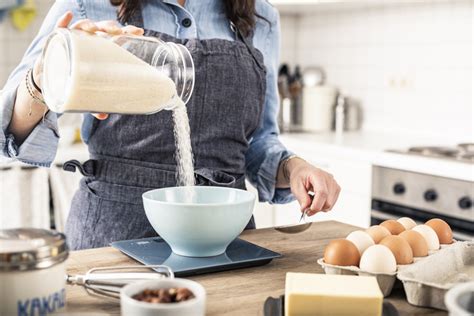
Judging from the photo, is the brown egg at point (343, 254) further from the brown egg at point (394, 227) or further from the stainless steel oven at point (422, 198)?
the stainless steel oven at point (422, 198)

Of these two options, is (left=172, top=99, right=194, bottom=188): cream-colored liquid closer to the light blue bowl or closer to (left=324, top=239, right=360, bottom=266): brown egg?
the light blue bowl

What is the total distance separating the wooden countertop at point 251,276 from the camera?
0.90m

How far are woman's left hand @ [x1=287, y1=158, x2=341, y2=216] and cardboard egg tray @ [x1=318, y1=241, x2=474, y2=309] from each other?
267mm

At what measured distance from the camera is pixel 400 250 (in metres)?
0.99

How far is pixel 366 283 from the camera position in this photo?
2.78ft

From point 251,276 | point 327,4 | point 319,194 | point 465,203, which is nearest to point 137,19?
point 319,194

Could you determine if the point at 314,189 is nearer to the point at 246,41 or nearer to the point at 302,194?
the point at 302,194

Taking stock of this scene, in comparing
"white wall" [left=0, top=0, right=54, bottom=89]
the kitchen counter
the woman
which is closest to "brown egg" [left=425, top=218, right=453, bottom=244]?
the woman

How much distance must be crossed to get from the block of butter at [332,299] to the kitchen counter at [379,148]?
5.04ft

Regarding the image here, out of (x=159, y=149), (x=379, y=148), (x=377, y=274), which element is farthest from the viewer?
(x=379, y=148)

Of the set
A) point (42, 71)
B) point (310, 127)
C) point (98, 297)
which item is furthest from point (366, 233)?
point (310, 127)

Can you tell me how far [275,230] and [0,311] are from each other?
706mm

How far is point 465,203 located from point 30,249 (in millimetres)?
1813

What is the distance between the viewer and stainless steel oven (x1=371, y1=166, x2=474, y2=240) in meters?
2.27
